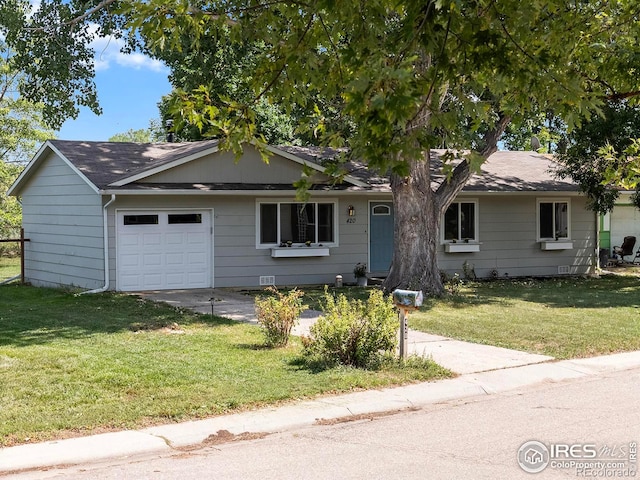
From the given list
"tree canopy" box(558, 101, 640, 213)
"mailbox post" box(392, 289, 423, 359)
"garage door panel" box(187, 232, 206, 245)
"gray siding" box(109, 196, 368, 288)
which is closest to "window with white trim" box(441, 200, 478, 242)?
"tree canopy" box(558, 101, 640, 213)

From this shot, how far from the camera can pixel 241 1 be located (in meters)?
8.45

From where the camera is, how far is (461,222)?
2145cm

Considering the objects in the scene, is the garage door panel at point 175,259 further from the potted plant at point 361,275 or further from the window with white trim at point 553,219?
the window with white trim at point 553,219

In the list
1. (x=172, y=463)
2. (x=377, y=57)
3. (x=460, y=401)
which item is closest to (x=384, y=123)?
(x=377, y=57)

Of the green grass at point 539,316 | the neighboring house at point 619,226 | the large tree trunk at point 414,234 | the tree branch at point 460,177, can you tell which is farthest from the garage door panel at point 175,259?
the neighboring house at point 619,226

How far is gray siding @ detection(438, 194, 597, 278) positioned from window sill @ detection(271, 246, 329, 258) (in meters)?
3.76

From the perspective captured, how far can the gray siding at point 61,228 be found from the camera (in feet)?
57.8

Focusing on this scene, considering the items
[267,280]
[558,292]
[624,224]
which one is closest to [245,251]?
[267,280]

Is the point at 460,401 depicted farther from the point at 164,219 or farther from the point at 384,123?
the point at 164,219

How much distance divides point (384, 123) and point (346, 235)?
1484cm

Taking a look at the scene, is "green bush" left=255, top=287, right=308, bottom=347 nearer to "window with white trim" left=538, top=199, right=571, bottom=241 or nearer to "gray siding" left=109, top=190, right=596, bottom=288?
"gray siding" left=109, top=190, right=596, bottom=288

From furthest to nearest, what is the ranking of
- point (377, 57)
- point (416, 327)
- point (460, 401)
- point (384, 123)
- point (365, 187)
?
point (365, 187)
point (416, 327)
point (460, 401)
point (377, 57)
point (384, 123)

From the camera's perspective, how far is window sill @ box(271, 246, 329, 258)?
18.8 metres

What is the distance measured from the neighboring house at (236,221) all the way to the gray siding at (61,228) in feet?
0.16
